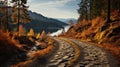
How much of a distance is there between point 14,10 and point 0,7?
3328 mm

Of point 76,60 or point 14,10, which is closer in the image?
point 76,60

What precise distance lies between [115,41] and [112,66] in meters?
14.0

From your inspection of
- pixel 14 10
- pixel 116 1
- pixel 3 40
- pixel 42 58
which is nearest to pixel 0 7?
pixel 14 10

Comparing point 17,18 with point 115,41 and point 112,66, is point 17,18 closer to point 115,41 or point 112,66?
point 115,41

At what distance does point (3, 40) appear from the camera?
22.1 m

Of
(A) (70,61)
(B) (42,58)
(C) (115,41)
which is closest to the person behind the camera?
(A) (70,61)

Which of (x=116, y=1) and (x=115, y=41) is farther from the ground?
(x=116, y=1)

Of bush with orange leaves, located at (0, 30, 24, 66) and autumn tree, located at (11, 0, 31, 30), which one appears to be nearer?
bush with orange leaves, located at (0, 30, 24, 66)

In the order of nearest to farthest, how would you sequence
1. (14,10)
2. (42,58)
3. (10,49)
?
1. (42,58)
2. (10,49)
3. (14,10)

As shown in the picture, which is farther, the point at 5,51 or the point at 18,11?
the point at 18,11

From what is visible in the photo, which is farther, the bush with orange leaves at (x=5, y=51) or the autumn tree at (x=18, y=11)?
the autumn tree at (x=18, y=11)

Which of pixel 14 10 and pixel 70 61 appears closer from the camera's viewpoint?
pixel 70 61

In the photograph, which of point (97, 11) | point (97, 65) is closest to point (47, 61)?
point (97, 65)

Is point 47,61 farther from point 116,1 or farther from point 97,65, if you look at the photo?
point 116,1
